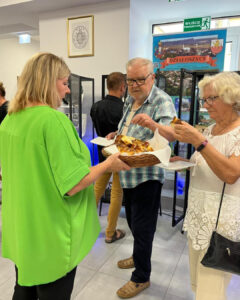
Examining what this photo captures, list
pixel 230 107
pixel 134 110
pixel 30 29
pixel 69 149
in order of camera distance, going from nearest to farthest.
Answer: pixel 69 149, pixel 230 107, pixel 134 110, pixel 30 29

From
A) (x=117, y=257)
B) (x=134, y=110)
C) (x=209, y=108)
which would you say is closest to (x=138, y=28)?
(x=134, y=110)

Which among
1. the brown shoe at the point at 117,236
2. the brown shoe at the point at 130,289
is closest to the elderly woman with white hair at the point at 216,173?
the brown shoe at the point at 130,289

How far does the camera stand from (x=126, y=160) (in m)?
1.15

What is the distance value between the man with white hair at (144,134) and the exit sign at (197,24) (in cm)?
227

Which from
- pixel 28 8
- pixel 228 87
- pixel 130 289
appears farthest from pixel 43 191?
pixel 28 8

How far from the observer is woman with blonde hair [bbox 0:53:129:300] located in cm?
89

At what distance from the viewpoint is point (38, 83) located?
93cm

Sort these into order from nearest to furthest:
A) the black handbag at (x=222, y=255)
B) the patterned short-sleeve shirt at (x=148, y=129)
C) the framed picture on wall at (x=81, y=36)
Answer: the black handbag at (x=222, y=255) → the patterned short-sleeve shirt at (x=148, y=129) → the framed picture on wall at (x=81, y=36)

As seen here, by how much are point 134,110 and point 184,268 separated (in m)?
1.43

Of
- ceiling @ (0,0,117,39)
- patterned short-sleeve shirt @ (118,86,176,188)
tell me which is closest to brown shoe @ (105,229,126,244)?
patterned short-sleeve shirt @ (118,86,176,188)

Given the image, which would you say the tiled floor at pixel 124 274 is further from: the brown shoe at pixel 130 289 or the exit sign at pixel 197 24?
the exit sign at pixel 197 24

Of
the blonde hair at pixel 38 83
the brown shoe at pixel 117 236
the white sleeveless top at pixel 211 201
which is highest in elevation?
the blonde hair at pixel 38 83

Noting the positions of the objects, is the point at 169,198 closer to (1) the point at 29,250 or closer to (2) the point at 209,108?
(2) the point at 209,108

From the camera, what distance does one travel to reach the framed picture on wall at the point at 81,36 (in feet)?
11.3
